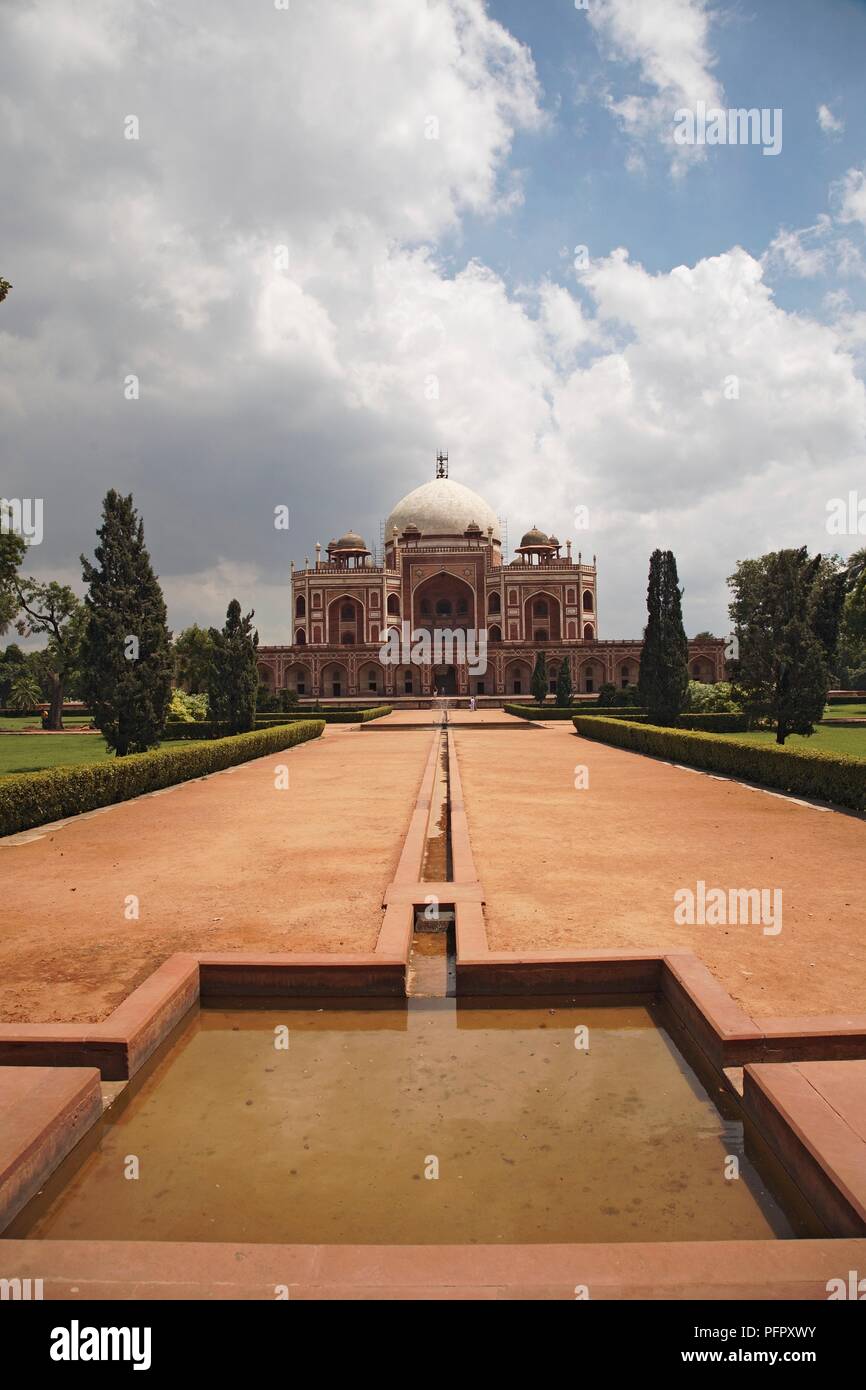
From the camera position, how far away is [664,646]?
73.1 feet

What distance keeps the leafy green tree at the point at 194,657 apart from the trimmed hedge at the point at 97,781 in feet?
83.2

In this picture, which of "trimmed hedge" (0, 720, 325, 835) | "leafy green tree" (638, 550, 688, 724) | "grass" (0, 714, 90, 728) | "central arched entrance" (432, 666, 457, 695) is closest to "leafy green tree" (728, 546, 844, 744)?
"leafy green tree" (638, 550, 688, 724)

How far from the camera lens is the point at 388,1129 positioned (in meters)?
2.92

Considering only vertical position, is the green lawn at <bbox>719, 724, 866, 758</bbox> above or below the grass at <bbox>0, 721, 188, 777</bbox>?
below

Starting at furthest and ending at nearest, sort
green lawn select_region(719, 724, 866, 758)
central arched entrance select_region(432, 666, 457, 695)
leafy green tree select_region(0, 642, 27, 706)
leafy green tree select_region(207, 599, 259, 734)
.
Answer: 1. central arched entrance select_region(432, 666, 457, 695)
2. leafy green tree select_region(0, 642, 27, 706)
3. leafy green tree select_region(207, 599, 259, 734)
4. green lawn select_region(719, 724, 866, 758)

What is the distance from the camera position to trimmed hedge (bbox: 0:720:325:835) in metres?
8.83

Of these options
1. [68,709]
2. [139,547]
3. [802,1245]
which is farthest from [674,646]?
[68,709]

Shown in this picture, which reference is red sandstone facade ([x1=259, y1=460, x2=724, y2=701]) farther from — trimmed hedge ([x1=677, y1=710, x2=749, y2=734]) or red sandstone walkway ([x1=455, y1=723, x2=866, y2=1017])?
red sandstone walkway ([x1=455, y1=723, x2=866, y2=1017])

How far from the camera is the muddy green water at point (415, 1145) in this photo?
95.1 inches

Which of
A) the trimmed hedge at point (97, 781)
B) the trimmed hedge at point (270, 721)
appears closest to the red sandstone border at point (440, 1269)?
the trimmed hedge at point (97, 781)

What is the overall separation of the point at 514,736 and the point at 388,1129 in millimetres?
20523

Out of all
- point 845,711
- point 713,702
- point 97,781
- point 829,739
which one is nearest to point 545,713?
point 713,702

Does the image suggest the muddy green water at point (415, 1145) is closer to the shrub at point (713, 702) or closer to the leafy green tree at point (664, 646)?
the leafy green tree at point (664, 646)
